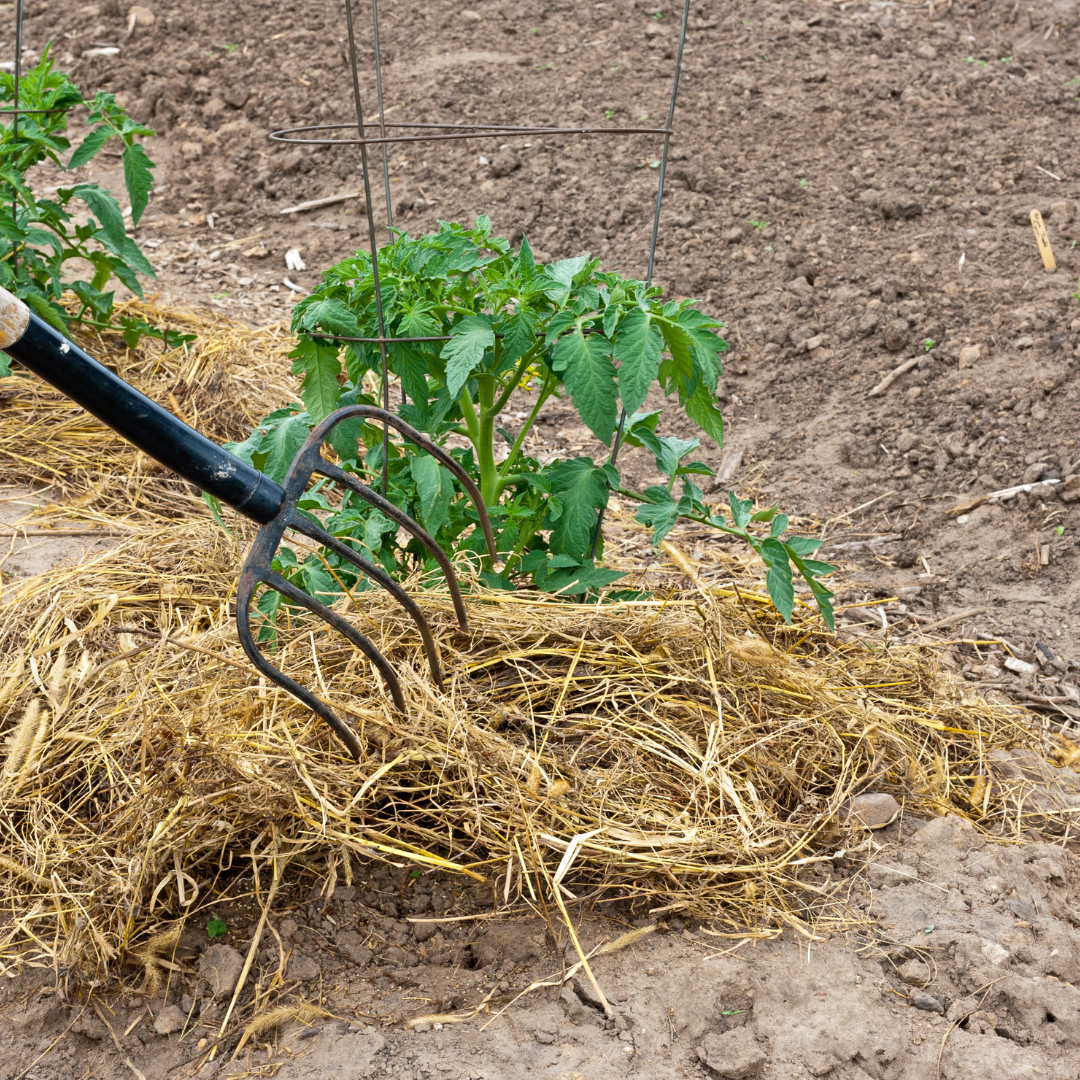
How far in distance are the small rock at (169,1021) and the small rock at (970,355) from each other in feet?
11.5

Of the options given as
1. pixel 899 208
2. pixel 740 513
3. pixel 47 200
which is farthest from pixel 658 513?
pixel 899 208

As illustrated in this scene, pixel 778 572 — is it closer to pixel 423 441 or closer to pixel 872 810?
pixel 872 810

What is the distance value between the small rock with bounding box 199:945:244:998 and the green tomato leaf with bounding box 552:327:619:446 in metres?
1.14

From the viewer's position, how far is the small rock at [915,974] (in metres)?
1.62

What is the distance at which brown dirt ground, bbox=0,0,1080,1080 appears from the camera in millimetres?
1563

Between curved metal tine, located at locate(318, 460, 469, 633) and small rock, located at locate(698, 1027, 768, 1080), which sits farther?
curved metal tine, located at locate(318, 460, 469, 633)

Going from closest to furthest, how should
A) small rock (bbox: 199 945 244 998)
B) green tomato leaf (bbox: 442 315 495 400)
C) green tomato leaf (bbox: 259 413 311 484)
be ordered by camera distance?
small rock (bbox: 199 945 244 998) < green tomato leaf (bbox: 442 315 495 400) < green tomato leaf (bbox: 259 413 311 484)

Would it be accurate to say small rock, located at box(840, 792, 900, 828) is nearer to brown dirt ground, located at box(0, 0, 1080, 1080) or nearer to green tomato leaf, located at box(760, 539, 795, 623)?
brown dirt ground, located at box(0, 0, 1080, 1080)

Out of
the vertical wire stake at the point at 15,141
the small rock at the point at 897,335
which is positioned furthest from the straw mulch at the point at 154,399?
the small rock at the point at 897,335

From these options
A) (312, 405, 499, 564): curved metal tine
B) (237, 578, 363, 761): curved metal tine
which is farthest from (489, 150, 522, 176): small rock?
(237, 578, 363, 761): curved metal tine

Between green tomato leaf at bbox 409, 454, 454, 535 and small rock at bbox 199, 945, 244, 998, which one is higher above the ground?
green tomato leaf at bbox 409, 454, 454, 535

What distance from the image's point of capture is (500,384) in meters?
2.14

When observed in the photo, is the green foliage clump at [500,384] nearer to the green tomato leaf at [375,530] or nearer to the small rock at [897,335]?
the green tomato leaf at [375,530]

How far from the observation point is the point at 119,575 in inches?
97.3
